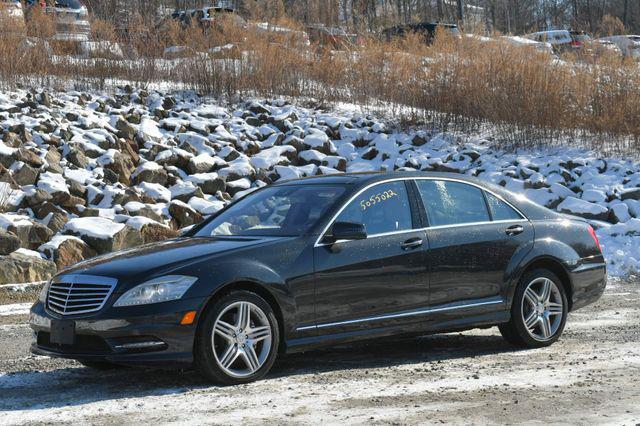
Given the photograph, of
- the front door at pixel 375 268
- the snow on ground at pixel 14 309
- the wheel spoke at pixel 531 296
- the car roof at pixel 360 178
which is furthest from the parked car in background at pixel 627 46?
the front door at pixel 375 268

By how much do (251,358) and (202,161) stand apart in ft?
36.6

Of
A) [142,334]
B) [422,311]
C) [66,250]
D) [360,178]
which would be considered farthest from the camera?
[66,250]

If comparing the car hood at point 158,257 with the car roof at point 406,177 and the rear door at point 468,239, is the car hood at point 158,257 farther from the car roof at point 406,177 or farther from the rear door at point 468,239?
the rear door at point 468,239

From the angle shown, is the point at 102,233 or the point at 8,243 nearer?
the point at 8,243

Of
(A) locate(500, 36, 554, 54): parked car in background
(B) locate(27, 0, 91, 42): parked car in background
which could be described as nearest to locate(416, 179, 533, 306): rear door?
(A) locate(500, 36, 554, 54): parked car in background

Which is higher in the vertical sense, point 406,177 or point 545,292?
point 406,177

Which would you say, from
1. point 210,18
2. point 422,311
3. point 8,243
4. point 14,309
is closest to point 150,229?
point 8,243

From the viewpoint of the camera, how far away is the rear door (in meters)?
7.91

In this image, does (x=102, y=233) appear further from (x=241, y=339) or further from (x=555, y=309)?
(x=241, y=339)

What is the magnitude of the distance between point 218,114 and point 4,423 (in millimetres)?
14881

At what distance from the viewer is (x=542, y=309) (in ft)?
27.9

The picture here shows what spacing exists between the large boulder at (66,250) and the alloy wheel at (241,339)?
22.4 ft

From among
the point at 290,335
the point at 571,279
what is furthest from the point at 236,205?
the point at 571,279

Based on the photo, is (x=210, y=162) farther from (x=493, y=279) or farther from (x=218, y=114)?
(x=493, y=279)
